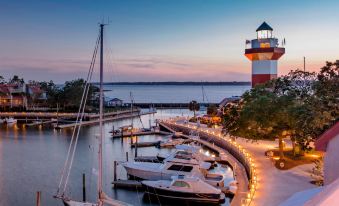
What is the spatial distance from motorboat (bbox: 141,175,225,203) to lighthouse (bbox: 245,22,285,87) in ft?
73.2

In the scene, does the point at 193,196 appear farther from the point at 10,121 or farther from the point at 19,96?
the point at 19,96

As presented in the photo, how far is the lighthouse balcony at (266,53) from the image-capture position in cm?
4412

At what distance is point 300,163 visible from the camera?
2778cm

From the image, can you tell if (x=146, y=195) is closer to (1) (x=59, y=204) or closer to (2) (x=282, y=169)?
(1) (x=59, y=204)

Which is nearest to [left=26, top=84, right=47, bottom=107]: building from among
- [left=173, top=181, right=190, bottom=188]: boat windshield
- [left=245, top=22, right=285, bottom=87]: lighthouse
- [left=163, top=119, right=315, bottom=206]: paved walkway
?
[left=245, top=22, right=285, bottom=87]: lighthouse

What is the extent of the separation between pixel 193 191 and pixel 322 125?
8.19 meters

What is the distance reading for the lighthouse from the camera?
44.2 m

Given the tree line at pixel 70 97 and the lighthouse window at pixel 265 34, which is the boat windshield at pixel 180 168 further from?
the tree line at pixel 70 97

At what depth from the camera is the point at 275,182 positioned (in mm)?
22469

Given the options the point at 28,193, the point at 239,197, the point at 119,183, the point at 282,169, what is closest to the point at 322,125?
the point at 239,197

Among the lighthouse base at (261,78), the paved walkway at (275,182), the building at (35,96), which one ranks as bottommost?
the paved walkway at (275,182)

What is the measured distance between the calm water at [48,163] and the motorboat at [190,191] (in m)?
1.15

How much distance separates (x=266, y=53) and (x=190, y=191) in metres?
24.4

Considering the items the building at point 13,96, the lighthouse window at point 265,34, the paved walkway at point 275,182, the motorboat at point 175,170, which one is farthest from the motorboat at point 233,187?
the building at point 13,96
